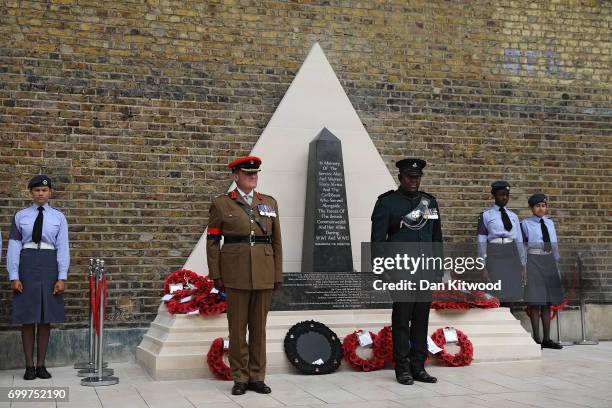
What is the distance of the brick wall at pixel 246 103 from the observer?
718cm

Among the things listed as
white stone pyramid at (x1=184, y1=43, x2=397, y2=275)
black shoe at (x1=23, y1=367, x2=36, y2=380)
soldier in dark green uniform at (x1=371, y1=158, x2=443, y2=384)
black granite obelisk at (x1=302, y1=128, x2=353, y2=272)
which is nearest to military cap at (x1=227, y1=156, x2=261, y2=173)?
soldier in dark green uniform at (x1=371, y1=158, x2=443, y2=384)

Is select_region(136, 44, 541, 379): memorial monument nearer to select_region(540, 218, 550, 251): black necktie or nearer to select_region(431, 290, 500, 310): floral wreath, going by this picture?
select_region(431, 290, 500, 310): floral wreath

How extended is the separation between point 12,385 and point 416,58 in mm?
5438

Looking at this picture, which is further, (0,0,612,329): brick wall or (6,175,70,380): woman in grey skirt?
(0,0,612,329): brick wall

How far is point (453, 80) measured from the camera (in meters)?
8.48

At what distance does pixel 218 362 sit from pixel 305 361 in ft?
2.39

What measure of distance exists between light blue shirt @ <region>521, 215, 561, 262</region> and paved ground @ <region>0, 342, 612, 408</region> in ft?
5.91

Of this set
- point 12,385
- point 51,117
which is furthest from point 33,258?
point 51,117

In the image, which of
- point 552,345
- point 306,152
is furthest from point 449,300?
point 306,152

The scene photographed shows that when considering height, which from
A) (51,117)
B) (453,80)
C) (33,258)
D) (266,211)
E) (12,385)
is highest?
(453,80)

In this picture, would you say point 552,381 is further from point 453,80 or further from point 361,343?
point 453,80

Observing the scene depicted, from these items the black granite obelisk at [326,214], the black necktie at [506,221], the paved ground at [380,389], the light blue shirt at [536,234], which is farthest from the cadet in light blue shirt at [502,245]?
the black granite obelisk at [326,214]

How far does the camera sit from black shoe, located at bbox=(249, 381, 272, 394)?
5152 mm

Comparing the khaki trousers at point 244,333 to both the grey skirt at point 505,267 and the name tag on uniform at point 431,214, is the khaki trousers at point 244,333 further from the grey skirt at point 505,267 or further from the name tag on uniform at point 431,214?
the grey skirt at point 505,267
